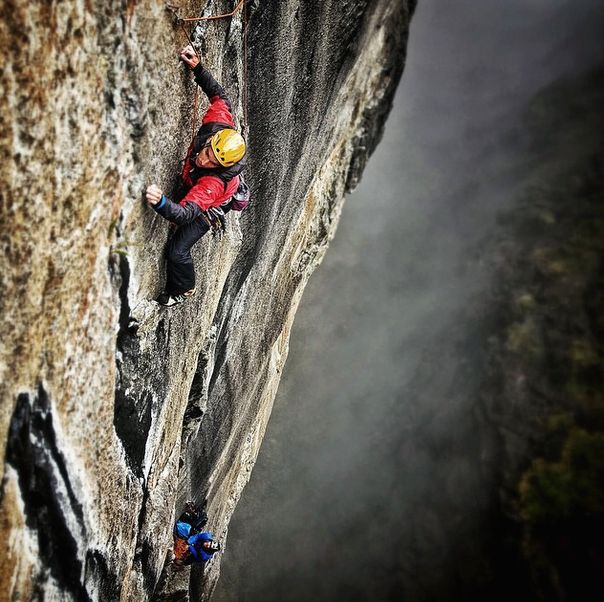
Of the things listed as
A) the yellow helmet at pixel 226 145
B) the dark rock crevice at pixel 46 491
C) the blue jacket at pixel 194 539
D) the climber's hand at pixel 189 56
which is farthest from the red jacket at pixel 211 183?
the blue jacket at pixel 194 539

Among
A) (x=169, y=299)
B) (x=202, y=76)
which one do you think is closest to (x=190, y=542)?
(x=169, y=299)

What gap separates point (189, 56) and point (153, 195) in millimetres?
1127

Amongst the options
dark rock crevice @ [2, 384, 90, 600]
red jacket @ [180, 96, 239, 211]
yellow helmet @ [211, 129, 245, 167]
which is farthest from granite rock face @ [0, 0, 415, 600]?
yellow helmet @ [211, 129, 245, 167]

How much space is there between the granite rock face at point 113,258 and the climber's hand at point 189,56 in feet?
0.25

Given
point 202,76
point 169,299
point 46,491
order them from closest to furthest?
point 46,491
point 202,76
point 169,299

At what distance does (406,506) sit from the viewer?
20.4 m

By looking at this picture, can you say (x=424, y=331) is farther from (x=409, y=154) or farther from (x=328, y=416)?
(x=409, y=154)

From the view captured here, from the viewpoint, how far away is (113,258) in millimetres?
3062

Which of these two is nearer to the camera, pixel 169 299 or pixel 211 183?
pixel 211 183

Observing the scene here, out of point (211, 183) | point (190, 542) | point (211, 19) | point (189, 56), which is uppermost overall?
point (211, 19)

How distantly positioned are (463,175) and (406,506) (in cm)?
2281

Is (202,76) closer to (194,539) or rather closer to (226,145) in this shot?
(226,145)

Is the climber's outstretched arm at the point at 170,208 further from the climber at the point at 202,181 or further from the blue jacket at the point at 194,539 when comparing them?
the blue jacket at the point at 194,539

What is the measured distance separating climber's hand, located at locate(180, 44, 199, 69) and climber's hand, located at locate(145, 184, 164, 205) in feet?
3.32
